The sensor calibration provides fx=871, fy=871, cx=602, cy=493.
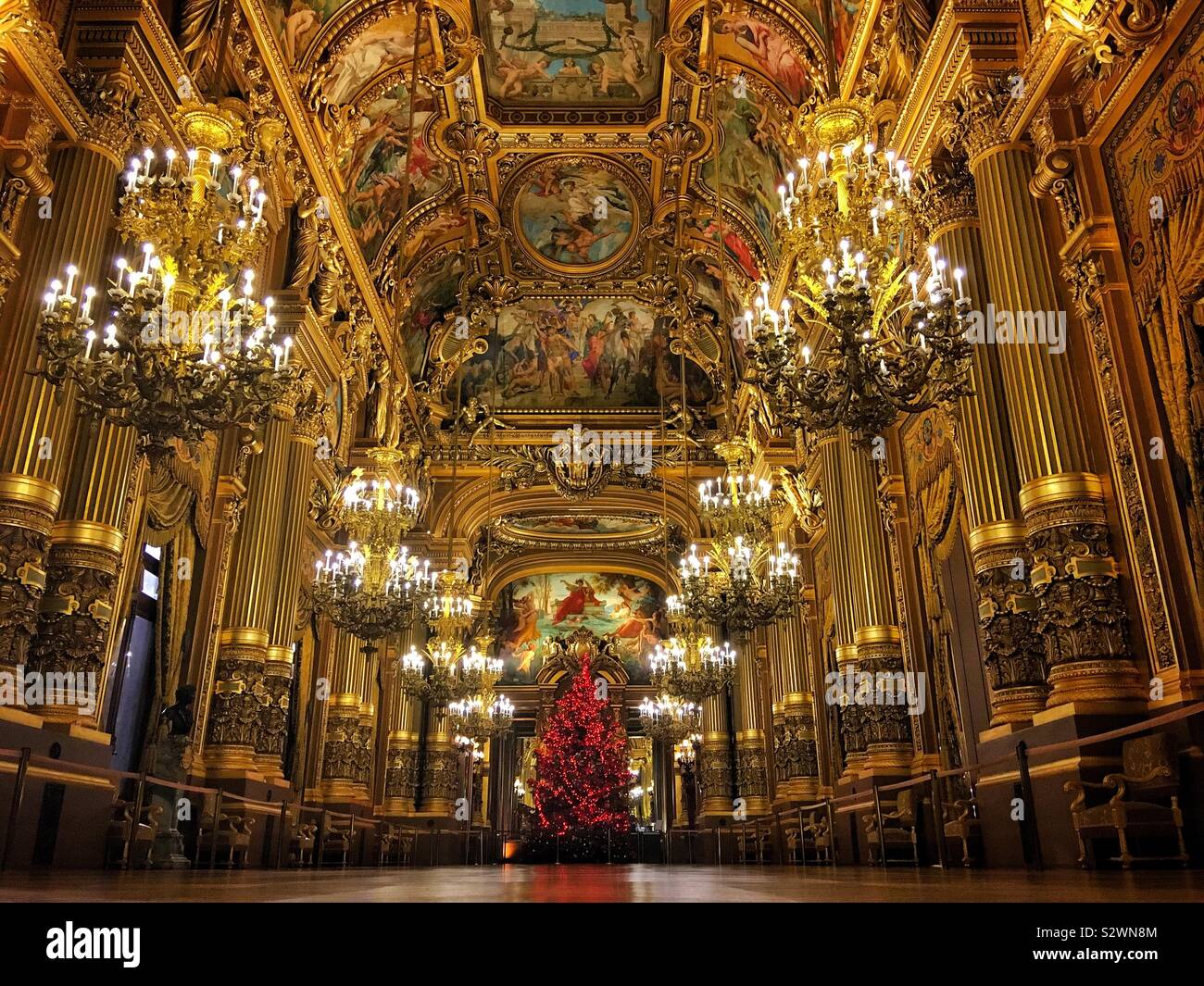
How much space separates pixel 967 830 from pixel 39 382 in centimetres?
839

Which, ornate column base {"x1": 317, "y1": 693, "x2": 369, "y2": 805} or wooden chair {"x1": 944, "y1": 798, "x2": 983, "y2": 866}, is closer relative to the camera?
wooden chair {"x1": 944, "y1": 798, "x2": 983, "y2": 866}

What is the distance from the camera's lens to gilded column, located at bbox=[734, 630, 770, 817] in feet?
63.1

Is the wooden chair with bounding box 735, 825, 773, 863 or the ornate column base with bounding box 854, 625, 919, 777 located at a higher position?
the ornate column base with bounding box 854, 625, 919, 777

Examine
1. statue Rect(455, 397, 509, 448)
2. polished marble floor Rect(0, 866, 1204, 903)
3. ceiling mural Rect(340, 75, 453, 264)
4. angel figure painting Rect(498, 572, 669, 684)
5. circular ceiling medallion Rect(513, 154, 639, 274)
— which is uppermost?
circular ceiling medallion Rect(513, 154, 639, 274)

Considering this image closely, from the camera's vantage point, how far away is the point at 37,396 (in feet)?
22.6

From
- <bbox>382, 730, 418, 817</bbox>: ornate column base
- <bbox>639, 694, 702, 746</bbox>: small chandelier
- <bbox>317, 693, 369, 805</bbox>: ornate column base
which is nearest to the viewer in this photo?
<bbox>317, 693, 369, 805</bbox>: ornate column base

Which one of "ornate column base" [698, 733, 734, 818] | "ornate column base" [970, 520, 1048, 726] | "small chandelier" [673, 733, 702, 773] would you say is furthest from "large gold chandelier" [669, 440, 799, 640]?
"small chandelier" [673, 733, 702, 773]

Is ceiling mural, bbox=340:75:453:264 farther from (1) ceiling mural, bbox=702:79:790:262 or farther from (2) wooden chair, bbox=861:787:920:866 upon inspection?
(2) wooden chair, bbox=861:787:920:866

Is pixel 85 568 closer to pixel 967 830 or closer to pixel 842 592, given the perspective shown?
pixel 967 830

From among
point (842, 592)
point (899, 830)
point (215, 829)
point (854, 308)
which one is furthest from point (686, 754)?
point (854, 308)

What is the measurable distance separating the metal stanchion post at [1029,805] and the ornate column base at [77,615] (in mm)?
6996

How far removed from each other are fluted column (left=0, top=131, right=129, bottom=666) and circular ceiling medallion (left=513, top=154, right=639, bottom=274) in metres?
9.68

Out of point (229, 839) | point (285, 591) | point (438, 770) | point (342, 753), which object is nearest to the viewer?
point (229, 839)

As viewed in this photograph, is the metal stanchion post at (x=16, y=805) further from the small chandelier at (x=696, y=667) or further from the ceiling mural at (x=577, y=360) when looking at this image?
the ceiling mural at (x=577, y=360)
